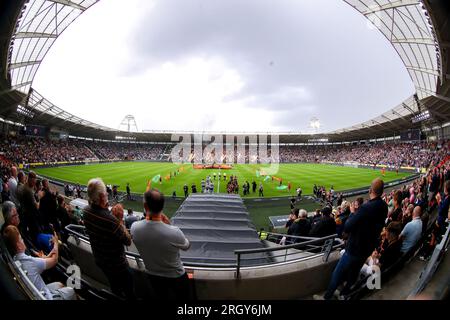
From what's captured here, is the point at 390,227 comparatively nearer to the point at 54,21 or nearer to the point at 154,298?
the point at 154,298

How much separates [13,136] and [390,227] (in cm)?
4710

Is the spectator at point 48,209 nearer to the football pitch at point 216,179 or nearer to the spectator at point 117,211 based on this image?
the spectator at point 117,211

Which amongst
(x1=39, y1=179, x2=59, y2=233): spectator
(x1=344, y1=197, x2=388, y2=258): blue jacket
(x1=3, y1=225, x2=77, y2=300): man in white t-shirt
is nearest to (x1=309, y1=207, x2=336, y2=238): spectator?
(x1=344, y1=197, x2=388, y2=258): blue jacket

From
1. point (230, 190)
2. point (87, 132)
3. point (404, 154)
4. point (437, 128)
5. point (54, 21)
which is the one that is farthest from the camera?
point (87, 132)

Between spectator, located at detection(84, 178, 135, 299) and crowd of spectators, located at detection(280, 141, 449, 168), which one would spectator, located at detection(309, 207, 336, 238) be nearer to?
spectator, located at detection(84, 178, 135, 299)

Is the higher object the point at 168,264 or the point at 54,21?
the point at 54,21

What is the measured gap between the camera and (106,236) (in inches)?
87.2

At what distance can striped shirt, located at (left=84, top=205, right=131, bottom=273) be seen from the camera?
2180 millimetres

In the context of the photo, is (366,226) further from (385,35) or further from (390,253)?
(385,35)

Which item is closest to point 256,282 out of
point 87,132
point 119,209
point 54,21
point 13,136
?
point 119,209

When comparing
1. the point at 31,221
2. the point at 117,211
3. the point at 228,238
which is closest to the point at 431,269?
the point at 228,238

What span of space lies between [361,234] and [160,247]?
2.73m

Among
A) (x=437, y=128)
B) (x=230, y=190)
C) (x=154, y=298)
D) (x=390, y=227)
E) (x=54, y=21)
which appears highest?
(x=54, y=21)
